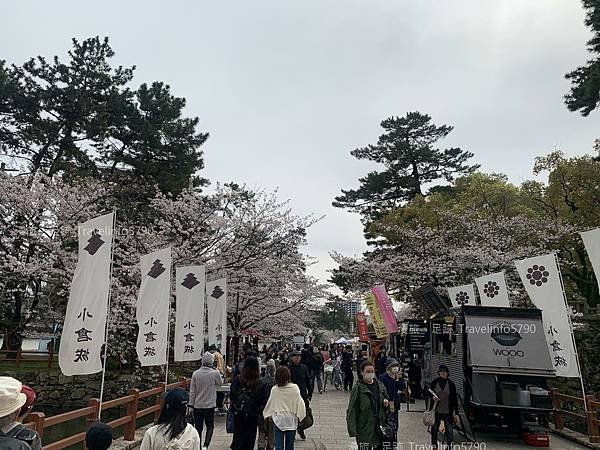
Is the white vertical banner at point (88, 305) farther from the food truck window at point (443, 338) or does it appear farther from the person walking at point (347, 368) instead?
the person walking at point (347, 368)

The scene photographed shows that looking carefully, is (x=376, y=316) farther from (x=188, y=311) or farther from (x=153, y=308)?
(x=153, y=308)

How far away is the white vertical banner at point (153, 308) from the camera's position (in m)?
10.1

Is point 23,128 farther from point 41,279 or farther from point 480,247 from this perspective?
point 480,247

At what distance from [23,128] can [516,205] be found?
24740 millimetres

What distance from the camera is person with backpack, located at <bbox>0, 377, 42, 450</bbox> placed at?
111 inches

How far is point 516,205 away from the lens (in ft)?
87.0

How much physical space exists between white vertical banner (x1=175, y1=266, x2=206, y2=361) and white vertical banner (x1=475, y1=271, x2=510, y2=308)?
805cm

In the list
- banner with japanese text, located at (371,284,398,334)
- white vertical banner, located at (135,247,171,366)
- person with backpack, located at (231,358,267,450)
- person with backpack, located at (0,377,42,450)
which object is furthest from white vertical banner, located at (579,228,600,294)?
banner with japanese text, located at (371,284,398,334)

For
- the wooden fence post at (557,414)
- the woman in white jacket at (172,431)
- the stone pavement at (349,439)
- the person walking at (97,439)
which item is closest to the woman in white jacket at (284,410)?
the stone pavement at (349,439)

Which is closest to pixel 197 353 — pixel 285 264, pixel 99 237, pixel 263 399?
pixel 99 237

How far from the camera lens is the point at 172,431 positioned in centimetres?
344

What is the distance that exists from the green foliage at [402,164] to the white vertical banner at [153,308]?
77.0 feet

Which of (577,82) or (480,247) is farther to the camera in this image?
(480,247)

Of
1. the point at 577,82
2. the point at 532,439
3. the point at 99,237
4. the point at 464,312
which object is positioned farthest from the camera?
the point at 577,82
